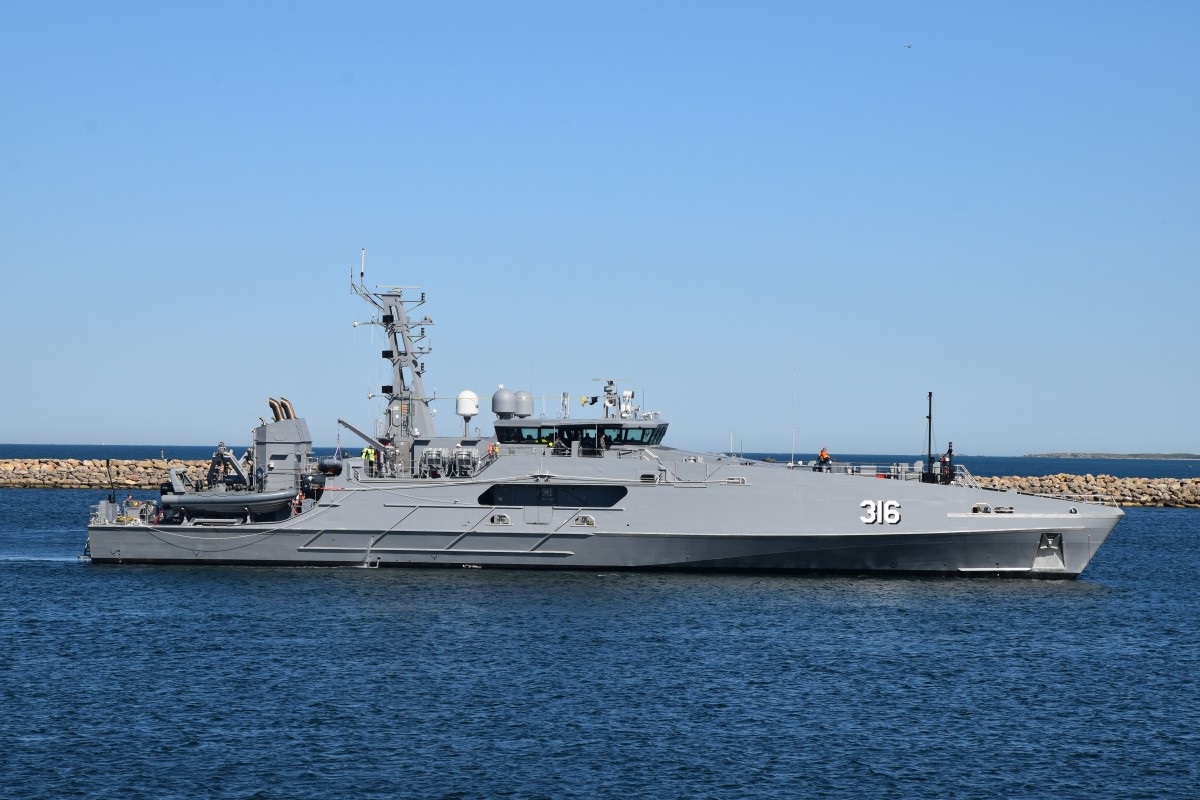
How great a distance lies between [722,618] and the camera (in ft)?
91.1

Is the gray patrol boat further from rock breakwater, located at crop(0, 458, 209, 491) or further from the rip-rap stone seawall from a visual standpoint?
rock breakwater, located at crop(0, 458, 209, 491)

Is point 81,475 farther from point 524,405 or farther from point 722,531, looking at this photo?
point 722,531

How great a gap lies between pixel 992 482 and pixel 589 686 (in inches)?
2773

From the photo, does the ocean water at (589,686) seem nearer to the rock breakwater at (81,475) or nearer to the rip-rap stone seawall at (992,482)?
the rip-rap stone seawall at (992,482)

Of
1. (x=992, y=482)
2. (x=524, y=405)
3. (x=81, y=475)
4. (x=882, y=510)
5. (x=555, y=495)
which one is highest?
(x=524, y=405)

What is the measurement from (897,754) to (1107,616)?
1331 cm

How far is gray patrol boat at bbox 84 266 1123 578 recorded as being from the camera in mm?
32094

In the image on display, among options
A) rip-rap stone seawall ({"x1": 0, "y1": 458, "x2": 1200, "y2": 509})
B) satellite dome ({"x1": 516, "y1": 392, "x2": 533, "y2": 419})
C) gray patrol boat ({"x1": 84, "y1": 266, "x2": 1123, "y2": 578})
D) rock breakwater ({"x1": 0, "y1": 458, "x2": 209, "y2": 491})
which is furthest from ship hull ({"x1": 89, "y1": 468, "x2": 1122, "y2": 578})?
rock breakwater ({"x1": 0, "y1": 458, "x2": 209, "y2": 491})

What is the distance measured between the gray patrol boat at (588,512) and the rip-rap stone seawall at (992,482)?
38.7 metres

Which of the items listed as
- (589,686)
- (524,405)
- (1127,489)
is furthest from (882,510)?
(1127,489)

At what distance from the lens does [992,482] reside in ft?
285

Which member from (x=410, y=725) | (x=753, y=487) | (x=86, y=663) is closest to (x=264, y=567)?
(x=86, y=663)

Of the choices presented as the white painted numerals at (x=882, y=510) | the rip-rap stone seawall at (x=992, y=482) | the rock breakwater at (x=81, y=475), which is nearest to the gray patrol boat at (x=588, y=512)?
the white painted numerals at (x=882, y=510)

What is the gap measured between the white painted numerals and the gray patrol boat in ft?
0.12
